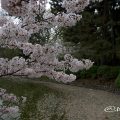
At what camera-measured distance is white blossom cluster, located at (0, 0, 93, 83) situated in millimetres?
3238

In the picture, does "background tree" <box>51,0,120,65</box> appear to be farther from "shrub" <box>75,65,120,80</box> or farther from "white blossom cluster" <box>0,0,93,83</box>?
"white blossom cluster" <box>0,0,93,83</box>

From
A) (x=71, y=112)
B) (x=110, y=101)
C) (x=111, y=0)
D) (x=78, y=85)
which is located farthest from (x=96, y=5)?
(x=71, y=112)

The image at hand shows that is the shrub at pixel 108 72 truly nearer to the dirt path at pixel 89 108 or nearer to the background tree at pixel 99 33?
the background tree at pixel 99 33

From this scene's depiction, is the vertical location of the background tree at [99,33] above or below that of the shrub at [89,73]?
above

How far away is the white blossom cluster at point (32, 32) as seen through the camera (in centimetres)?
324

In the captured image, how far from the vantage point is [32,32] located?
12.0 ft

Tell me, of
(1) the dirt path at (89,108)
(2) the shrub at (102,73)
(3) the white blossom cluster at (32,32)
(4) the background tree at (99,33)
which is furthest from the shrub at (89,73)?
(3) the white blossom cluster at (32,32)

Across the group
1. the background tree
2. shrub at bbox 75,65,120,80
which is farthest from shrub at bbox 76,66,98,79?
the background tree

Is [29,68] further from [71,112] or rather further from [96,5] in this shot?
[96,5]

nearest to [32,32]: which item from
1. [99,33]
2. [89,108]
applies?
[89,108]

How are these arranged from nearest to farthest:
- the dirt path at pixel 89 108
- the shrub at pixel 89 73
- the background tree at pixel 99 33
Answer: the dirt path at pixel 89 108 → the background tree at pixel 99 33 → the shrub at pixel 89 73

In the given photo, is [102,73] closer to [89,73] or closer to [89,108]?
[89,73]

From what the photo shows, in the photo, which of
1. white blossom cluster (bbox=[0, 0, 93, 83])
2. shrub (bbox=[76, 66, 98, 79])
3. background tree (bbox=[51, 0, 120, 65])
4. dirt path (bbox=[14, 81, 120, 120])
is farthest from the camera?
shrub (bbox=[76, 66, 98, 79])

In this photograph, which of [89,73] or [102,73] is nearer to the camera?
[102,73]
